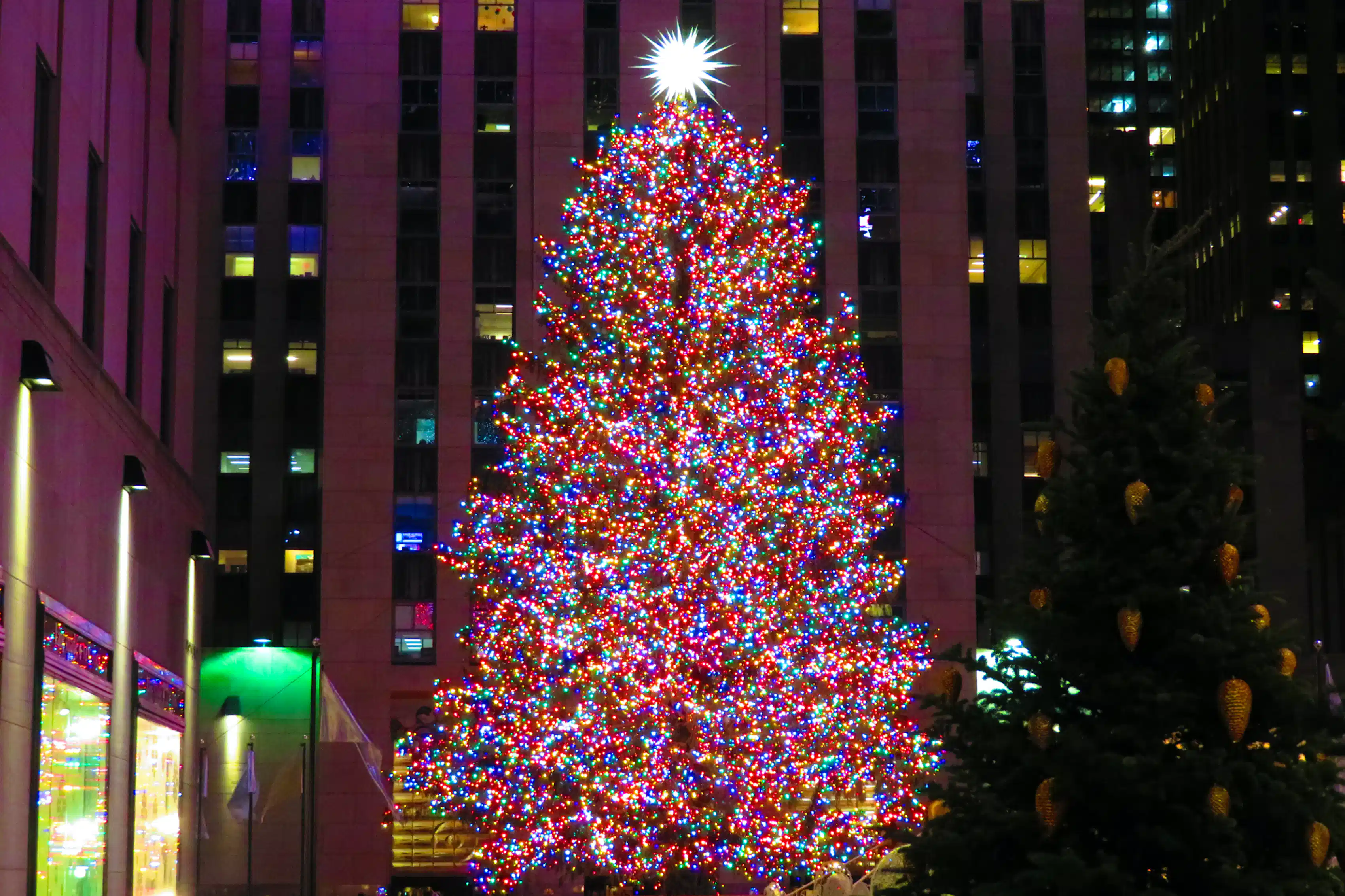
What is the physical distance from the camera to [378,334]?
61.3 meters

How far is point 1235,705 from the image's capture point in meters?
12.2

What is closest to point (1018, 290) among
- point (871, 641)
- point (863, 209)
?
point (863, 209)

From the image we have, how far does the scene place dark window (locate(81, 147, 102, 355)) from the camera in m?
25.4

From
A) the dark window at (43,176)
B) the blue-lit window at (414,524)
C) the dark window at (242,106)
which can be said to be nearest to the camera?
the dark window at (43,176)

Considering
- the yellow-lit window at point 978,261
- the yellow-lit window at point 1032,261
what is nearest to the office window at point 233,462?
the yellow-lit window at point 978,261

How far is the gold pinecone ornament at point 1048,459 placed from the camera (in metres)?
12.9

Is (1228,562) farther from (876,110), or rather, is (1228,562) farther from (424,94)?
(424,94)

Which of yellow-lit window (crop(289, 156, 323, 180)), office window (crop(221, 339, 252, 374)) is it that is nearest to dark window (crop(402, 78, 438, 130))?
yellow-lit window (crop(289, 156, 323, 180))

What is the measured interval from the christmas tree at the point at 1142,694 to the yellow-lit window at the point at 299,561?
50.0m

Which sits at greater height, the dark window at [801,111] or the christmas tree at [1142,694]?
the dark window at [801,111]

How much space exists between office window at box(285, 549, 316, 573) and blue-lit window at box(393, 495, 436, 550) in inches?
128

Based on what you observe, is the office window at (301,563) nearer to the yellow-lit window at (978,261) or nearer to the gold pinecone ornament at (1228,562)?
the yellow-lit window at (978,261)

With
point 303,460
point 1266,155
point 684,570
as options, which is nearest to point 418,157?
point 303,460

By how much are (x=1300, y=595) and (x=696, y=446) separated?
4436 cm
